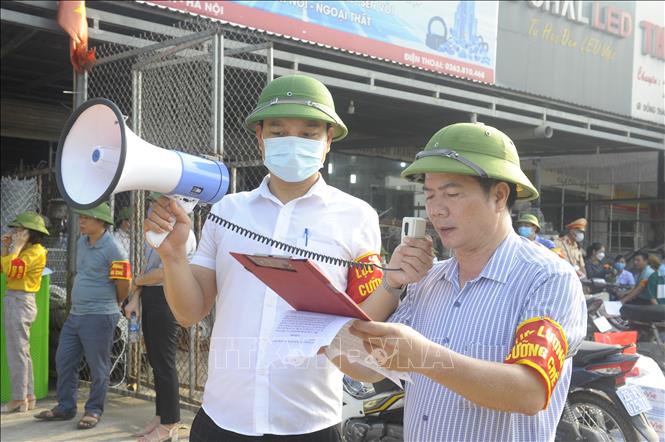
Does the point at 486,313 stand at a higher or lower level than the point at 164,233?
lower

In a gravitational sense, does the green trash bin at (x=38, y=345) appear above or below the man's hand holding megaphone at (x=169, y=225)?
below

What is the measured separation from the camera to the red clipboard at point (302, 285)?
136 centimetres

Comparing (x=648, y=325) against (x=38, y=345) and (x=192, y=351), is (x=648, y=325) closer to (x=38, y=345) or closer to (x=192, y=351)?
(x=192, y=351)

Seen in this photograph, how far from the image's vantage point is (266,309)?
2.08 metres

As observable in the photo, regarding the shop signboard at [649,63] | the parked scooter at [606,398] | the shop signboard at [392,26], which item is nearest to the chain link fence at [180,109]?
the shop signboard at [392,26]

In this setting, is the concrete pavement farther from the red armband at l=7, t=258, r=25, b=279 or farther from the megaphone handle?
the megaphone handle

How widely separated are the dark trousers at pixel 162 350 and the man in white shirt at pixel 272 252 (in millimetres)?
2911

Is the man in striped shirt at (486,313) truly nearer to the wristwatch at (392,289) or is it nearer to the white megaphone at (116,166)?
the wristwatch at (392,289)

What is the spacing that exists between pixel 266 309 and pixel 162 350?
10.4 ft

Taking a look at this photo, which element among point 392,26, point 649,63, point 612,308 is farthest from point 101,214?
point 649,63

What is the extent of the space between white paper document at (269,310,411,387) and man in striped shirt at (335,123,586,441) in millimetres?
70

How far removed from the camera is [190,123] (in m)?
5.46

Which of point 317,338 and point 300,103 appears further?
point 300,103

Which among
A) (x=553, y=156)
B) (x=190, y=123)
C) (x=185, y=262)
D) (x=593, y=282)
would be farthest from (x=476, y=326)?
(x=553, y=156)
